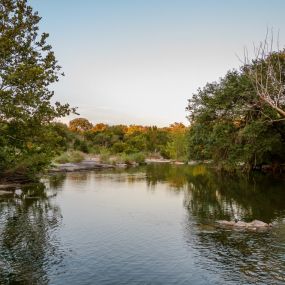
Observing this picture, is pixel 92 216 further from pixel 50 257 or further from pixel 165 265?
pixel 165 265

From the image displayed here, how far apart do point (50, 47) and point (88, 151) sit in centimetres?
8998

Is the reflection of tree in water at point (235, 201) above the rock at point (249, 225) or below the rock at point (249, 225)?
above

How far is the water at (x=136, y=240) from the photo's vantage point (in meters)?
14.9

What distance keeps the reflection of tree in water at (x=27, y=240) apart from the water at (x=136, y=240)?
1.4 inches

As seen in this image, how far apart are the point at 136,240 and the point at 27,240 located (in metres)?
5.45

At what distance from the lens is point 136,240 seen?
19984 millimetres

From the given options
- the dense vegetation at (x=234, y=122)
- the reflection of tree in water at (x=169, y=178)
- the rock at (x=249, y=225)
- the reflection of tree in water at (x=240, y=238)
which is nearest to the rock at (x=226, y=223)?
the rock at (x=249, y=225)

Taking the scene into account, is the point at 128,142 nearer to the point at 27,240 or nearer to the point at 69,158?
the point at 69,158

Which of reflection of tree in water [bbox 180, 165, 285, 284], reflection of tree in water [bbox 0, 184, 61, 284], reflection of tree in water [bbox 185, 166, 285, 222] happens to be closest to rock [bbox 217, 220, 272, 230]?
reflection of tree in water [bbox 180, 165, 285, 284]

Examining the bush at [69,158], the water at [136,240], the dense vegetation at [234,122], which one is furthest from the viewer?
the bush at [69,158]

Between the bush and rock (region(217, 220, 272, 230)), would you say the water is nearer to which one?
rock (region(217, 220, 272, 230))

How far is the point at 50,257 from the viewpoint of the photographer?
17.0m

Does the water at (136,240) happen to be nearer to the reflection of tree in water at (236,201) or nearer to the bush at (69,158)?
the reflection of tree in water at (236,201)

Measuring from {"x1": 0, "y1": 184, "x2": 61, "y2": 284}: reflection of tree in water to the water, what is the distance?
36mm
